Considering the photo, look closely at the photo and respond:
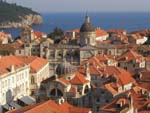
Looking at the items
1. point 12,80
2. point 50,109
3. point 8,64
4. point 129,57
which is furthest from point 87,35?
point 50,109

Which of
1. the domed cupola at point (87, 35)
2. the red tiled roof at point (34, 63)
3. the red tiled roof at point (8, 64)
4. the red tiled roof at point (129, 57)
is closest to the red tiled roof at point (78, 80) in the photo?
the red tiled roof at point (8, 64)

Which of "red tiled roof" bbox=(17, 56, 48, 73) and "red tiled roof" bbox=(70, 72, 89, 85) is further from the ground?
"red tiled roof" bbox=(70, 72, 89, 85)

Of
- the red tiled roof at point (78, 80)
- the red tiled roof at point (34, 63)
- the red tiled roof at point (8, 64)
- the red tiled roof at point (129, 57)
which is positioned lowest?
the red tiled roof at point (129, 57)

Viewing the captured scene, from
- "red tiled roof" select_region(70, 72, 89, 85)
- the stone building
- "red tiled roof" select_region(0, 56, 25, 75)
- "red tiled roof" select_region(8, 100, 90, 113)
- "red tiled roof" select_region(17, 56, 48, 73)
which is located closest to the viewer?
"red tiled roof" select_region(8, 100, 90, 113)

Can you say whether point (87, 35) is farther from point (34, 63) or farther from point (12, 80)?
point (12, 80)

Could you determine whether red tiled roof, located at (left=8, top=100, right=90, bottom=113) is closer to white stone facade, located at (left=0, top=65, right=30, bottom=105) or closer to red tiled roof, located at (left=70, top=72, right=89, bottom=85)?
red tiled roof, located at (left=70, top=72, right=89, bottom=85)

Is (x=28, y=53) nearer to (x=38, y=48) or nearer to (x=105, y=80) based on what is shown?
(x=38, y=48)

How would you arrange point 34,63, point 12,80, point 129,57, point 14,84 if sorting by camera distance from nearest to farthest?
point 12,80 < point 14,84 < point 34,63 < point 129,57

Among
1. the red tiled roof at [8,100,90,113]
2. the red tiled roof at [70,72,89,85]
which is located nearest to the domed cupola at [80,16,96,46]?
the red tiled roof at [70,72,89,85]

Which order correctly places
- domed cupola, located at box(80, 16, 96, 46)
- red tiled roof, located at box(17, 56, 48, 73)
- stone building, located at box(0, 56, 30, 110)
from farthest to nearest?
domed cupola, located at box(80, 16, 96, 46) → red tiled roof, located at box(17, 56, 48, 73) → stone building, located at box(0, 56, 30, 110)

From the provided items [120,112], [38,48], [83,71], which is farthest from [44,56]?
[120,112]

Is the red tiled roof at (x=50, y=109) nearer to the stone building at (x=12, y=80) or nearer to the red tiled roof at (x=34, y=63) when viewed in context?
the stone building at (x=12, y=80)
